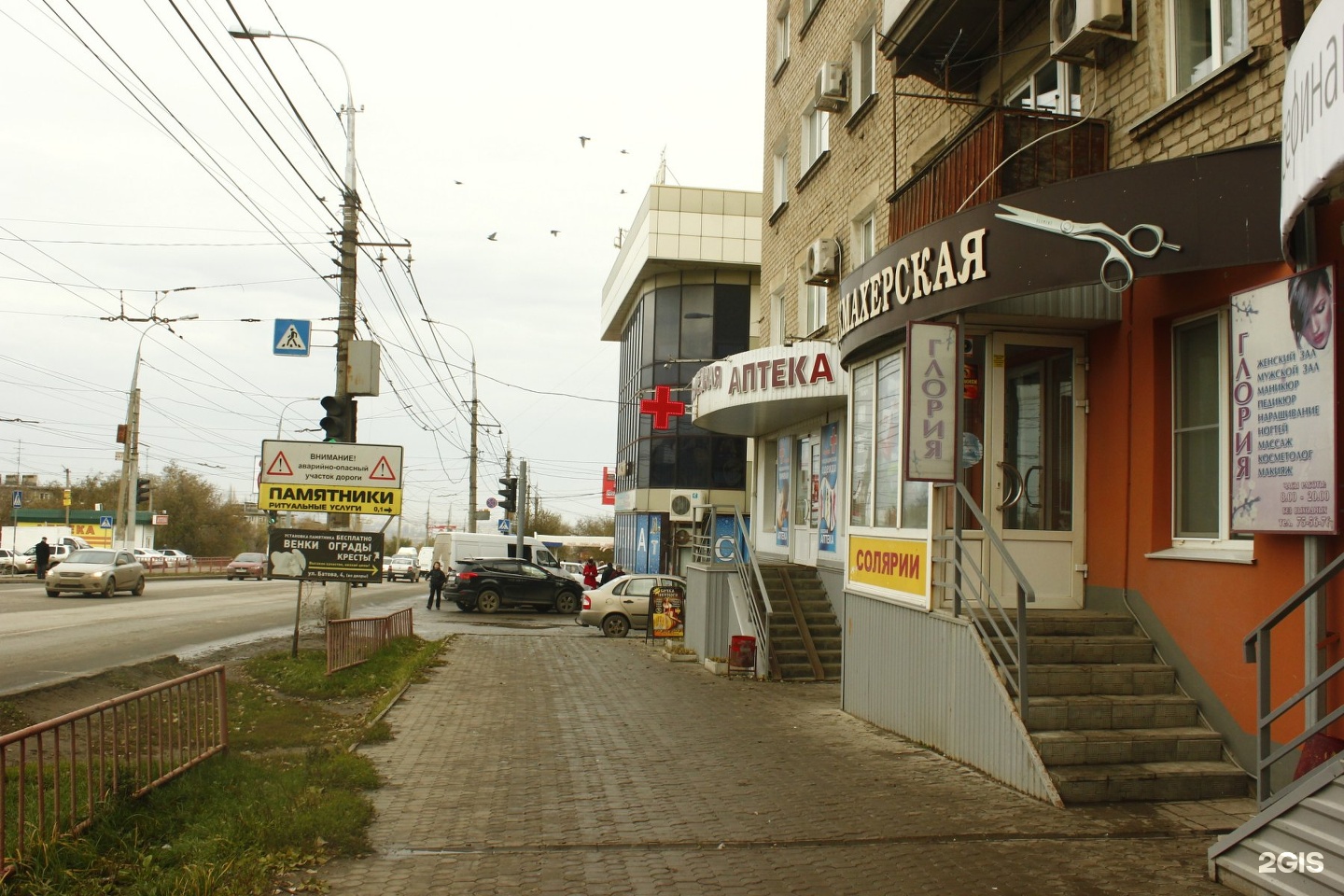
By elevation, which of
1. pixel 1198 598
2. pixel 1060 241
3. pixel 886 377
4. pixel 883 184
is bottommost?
pixel 1198 598

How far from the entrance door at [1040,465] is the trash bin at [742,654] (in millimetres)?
6157

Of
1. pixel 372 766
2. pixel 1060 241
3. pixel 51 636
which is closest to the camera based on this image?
pixel 1060 241

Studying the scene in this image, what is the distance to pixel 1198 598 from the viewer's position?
25.4ft

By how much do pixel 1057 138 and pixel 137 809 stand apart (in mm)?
8408

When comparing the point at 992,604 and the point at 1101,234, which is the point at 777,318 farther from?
the point at 1101,234

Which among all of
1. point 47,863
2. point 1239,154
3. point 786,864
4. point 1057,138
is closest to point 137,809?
point 47,863

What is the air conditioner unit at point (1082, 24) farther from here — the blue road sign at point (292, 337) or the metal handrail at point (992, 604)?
the blue road sign at point (292, 337)

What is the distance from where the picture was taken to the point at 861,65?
16281 millimetres

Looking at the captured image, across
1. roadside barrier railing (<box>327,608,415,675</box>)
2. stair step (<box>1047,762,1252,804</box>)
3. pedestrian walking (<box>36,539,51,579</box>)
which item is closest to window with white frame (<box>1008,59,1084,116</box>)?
stair step (<box>1047,762,1252,804</box>)

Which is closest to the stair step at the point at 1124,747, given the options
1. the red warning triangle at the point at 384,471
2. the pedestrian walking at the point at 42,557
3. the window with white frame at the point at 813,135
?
the red warning triangle at the point at 384,471

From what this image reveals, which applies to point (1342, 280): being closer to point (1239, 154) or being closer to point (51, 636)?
point (1239, 154)

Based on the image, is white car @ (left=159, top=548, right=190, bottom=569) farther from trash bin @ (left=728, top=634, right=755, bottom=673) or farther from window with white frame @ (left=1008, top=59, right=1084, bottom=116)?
window with white frame @ (left=1008, top=59, right=1084, bottom=116)

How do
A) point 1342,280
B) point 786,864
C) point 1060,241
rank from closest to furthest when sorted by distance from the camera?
1. point 786,864
2. point 1342,280
3. point 1060,241

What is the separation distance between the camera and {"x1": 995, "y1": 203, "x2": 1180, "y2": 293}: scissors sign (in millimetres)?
7129
